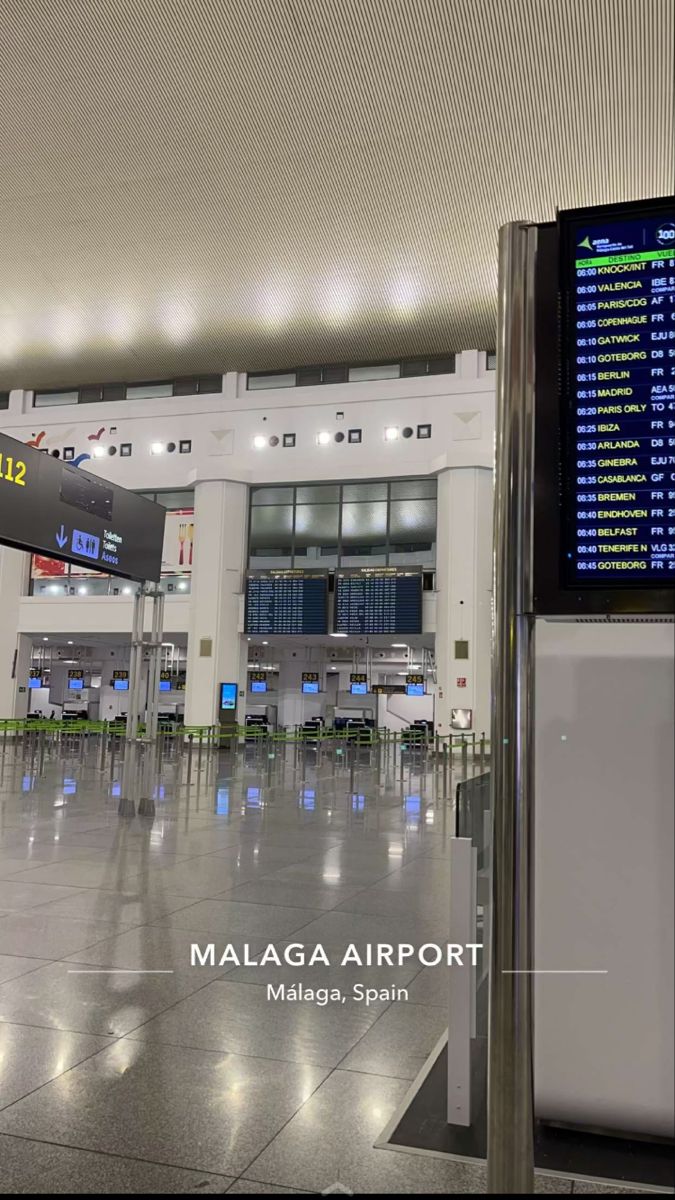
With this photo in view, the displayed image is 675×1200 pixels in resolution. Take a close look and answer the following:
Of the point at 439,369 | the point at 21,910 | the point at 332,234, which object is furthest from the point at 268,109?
the point at 21,910

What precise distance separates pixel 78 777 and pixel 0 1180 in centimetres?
1310

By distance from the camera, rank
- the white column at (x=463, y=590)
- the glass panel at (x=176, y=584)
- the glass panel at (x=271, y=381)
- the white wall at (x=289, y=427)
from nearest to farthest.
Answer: the white column at (x=463, y=590)
the white wall at (x=289, y=427)
the glass panel at (x=271, y=381)
the glass panel at (x=176, y=584)

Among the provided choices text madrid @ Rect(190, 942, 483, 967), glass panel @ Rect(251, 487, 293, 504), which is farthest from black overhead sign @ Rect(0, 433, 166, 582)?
glass panel @ Rect(251, 487, 293, 504)

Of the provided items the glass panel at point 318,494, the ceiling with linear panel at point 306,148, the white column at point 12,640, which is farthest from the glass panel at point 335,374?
the white column at point 12,640

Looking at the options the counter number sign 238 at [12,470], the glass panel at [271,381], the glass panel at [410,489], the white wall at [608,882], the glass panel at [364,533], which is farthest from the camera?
the glass panel at [271,381]

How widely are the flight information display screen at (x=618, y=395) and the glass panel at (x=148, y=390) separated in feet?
90.3

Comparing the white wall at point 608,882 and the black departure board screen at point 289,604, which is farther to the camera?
the black departure board screen at point 289,604

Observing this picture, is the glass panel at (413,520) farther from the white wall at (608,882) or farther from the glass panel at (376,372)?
the white wall at (608,882)

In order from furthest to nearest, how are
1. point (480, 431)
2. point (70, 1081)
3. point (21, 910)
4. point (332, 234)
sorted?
point (480, 431) < point (332, 234) < point (21, 910) < point (70, 1081)

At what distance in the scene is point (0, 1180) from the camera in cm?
225

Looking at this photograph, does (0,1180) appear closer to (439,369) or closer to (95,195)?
(95,195)

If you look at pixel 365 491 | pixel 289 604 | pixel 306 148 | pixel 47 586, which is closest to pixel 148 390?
pixel 47 586

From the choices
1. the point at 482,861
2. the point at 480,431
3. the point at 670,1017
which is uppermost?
the point at 480,431

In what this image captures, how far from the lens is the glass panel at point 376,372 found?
25875 mm
